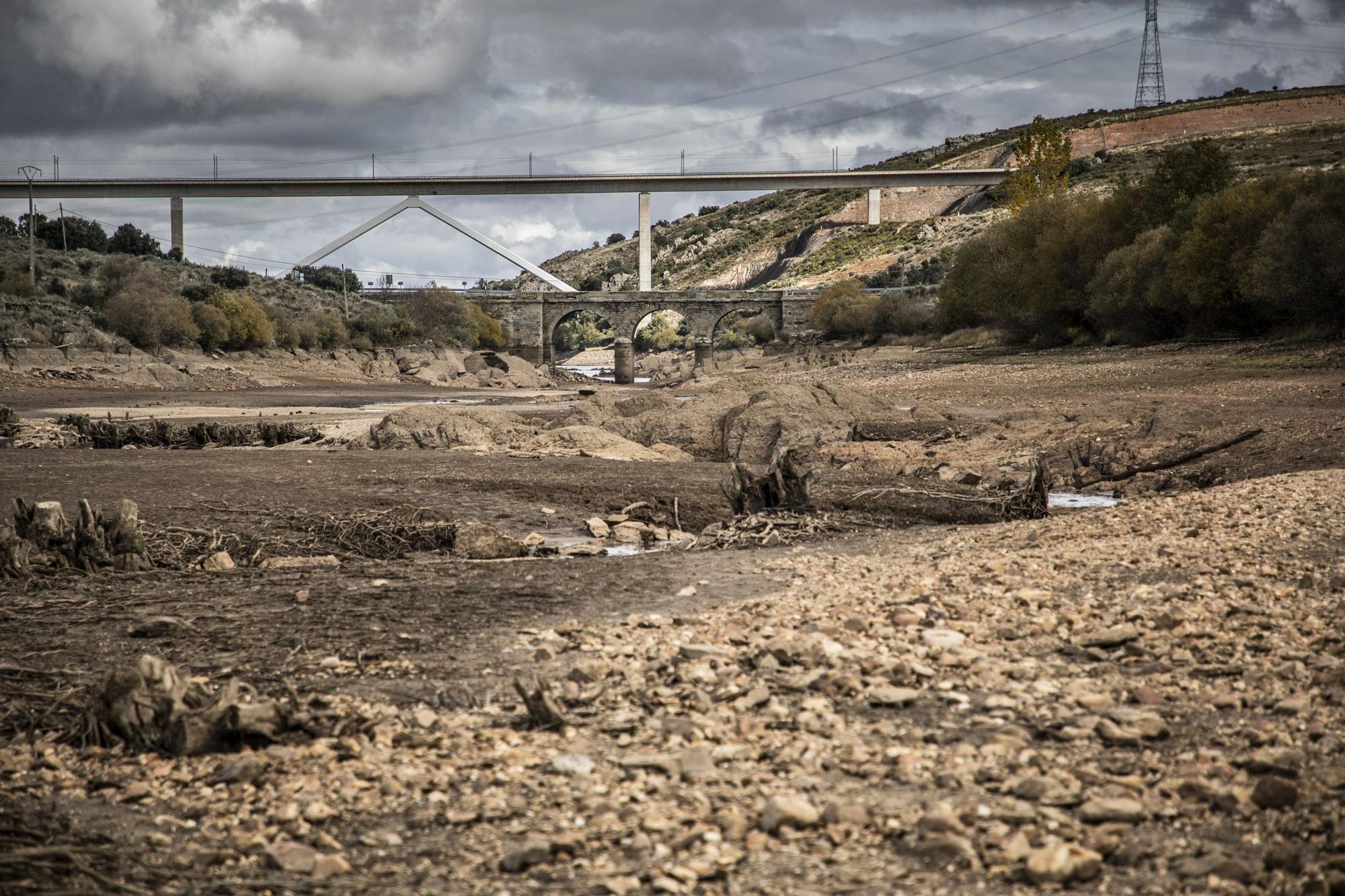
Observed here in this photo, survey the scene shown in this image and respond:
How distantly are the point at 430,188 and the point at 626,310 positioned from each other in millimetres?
27094

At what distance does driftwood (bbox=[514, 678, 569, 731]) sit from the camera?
6.32m

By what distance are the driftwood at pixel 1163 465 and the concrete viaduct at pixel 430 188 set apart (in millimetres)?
98380

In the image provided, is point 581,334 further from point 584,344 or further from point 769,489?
point 769,489

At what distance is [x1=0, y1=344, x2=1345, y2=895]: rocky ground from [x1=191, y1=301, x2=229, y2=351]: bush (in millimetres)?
53955

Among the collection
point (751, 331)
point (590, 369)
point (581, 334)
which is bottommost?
point (590, 369)

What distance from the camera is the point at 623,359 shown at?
10581 cm

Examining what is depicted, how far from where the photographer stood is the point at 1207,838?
15.5ft

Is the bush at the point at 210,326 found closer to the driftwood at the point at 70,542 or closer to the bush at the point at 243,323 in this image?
the bush at the point at 243,323

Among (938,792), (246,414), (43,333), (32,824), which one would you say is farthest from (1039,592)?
(43,333)

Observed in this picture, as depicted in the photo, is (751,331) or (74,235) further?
(751,331)

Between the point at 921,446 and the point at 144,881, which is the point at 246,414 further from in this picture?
the point at 144,881

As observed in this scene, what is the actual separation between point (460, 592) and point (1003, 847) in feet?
20.4

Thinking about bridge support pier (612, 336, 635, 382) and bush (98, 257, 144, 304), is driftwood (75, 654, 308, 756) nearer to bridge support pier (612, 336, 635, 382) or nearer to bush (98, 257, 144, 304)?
bush (98, 257, 144, 304)

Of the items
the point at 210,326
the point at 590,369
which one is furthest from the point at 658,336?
the point at 210,326
